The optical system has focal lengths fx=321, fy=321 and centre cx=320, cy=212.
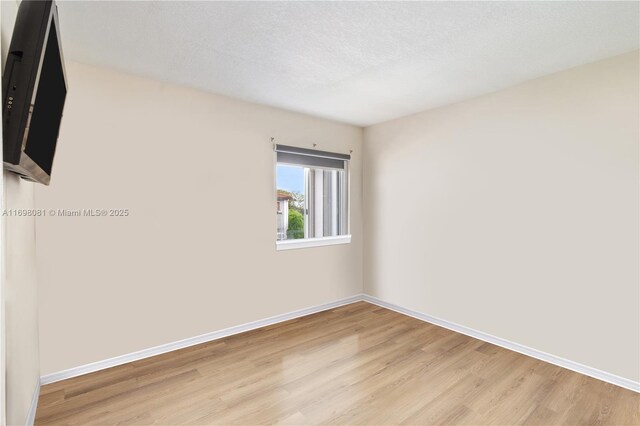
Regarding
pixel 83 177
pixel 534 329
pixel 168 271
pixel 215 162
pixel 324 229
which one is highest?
pixel 215 162

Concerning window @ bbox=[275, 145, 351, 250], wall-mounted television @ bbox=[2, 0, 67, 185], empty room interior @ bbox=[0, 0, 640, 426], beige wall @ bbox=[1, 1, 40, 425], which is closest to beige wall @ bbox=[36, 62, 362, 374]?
empty room interior @ bbox=[0, 0, 640, 426]

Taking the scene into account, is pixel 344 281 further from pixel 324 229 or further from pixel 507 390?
pixel 507 390

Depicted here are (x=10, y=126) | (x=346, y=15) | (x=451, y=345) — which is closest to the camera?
(x=10, y=126)

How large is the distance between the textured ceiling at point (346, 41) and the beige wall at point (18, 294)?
682mm

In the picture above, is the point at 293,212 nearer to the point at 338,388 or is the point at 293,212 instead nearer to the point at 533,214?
the point at 338,388

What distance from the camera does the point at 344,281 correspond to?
413 centimetres

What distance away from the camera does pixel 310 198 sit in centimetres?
397

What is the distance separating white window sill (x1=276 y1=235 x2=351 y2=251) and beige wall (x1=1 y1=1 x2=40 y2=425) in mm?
2049

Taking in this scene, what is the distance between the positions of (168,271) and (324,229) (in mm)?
1923

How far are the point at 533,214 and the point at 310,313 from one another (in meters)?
2.48

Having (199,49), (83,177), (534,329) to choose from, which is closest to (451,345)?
(534,329)

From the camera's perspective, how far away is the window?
3.62 meters

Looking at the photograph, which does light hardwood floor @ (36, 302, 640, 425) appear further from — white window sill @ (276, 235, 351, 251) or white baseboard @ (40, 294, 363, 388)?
white window sill @ (276, 235, 351, 251)

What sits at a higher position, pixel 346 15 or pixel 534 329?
pixel 346 15
